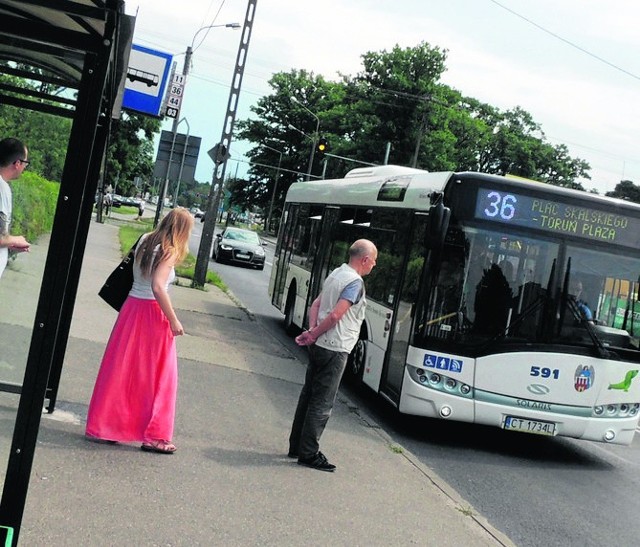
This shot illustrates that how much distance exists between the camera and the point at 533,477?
830 centimetres

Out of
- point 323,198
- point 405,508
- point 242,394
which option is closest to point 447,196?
point 242,394

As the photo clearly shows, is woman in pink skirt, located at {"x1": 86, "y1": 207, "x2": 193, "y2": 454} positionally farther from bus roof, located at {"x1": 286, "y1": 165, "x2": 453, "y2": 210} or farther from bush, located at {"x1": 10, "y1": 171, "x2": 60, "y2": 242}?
bus roof, located at {"x1": 286, "y1": 165, "x2": 453, "y2": 210}

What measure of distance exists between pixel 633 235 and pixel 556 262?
917mm

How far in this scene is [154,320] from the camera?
246 inches

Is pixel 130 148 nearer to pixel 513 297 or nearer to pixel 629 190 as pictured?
pixel 629 190

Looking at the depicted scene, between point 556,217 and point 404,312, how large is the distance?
179 centimetres

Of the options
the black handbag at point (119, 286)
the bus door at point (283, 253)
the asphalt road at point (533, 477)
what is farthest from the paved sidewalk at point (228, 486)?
the bus door at point (283, 253)

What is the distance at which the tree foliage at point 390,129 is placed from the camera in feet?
222

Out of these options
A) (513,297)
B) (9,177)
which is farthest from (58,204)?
(513,297)

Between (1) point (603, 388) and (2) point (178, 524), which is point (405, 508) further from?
(1) point (603, 388)

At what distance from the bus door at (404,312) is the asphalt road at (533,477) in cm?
51

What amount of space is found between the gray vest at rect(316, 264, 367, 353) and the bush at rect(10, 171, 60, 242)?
2384 millimetres

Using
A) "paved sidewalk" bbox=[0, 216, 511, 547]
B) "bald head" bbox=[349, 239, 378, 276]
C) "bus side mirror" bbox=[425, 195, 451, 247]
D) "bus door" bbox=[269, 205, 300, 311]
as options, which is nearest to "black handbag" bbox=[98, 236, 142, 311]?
"paved sidewalk" bbox=[0, 216, 511, 547]

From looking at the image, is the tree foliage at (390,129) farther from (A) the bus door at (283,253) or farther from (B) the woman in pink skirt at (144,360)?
(B) the woman in pink skirt at (144,360)
